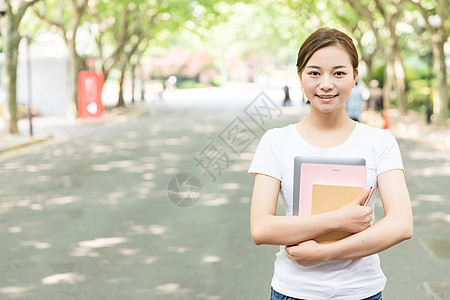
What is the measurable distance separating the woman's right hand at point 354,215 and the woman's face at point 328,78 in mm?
328

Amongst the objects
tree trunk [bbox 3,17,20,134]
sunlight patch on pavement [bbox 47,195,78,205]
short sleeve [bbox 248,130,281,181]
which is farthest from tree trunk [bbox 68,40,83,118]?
short sleeve [bbox 248,130,281,181]

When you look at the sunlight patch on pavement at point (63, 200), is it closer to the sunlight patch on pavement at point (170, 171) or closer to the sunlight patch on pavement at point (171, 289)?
the sunlight patch on pavement at point (170, 171)

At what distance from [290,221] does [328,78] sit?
50 cm

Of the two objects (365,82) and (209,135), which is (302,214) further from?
(365,82)

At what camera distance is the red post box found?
2711cm

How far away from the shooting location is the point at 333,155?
2.04m

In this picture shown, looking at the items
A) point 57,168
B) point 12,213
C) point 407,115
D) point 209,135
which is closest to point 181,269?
point 12,213

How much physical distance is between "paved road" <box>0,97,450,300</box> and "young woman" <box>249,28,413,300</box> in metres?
2.97

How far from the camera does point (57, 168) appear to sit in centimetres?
1277

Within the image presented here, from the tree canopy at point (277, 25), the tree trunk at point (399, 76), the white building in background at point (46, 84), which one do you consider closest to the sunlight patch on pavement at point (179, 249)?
the tree canopy at point (277, 25)

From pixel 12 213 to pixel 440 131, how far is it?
1502 centimetres

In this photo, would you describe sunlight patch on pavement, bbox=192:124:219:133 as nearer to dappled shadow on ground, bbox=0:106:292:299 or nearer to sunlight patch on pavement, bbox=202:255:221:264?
dappled shadow on ground, bbox=0:106:292:299

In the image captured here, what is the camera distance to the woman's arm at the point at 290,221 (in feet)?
6.35

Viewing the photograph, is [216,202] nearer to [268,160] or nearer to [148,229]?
[148,229]
